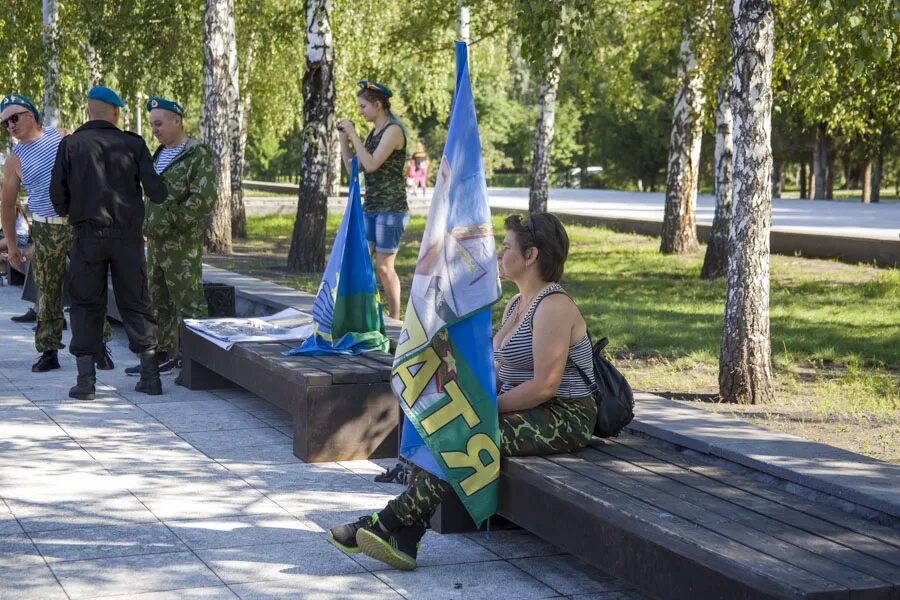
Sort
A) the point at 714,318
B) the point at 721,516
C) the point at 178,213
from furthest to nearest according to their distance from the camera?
the point at 714,318, the point at 178,213, the point at 721,516

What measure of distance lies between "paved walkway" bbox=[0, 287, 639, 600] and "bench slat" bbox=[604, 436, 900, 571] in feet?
1.57

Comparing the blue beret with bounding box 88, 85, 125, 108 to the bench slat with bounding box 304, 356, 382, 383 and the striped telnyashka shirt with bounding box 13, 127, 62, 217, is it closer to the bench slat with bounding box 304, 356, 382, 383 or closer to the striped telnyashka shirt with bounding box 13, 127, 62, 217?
the striped telnyashka shirt with bounding box 13, 127, 62, 217

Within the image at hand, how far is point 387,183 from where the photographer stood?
941 centimetres

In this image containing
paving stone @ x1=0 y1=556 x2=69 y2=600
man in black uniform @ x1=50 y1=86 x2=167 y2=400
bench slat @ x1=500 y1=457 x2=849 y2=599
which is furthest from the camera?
man in black uniform @ x1=50 y1=86 x2=167 y2=400

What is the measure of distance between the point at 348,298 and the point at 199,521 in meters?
2.11

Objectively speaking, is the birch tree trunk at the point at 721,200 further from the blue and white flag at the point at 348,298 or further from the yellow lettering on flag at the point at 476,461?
the yellow lettering on flag at the point at 476,461

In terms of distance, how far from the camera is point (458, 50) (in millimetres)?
5043

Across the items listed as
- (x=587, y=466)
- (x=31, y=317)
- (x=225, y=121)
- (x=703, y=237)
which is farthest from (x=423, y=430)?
(x=703, y=237)

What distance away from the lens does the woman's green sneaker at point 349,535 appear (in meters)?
4.84

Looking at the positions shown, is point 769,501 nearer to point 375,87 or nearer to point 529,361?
point 529,361

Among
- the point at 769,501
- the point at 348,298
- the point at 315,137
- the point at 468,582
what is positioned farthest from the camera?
the point at 315,137

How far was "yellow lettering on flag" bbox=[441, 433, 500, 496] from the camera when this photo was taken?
472 cm

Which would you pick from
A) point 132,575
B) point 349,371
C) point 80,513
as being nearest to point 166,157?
point 349,371

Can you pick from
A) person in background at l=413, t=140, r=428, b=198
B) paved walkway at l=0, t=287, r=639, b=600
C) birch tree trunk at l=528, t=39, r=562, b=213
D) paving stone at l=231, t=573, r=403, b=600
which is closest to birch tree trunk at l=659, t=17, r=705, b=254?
birch tree trunk at l=528, t=39, r=562, b=213
